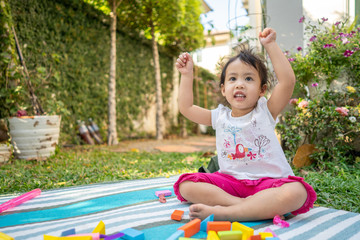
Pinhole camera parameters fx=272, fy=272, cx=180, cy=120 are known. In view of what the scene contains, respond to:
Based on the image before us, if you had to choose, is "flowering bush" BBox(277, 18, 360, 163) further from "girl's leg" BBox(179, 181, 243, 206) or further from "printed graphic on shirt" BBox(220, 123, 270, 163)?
"girl's leg" BBox(179, 181, 243, 206)

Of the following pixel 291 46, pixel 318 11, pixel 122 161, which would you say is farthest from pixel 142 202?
pixel 318 11

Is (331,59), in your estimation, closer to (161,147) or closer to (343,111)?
(343,111)

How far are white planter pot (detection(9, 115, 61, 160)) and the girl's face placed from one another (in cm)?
293

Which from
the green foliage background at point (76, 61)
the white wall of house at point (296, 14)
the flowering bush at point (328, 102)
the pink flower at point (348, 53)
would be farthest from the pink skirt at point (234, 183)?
the green foliage background at point (76, 61)

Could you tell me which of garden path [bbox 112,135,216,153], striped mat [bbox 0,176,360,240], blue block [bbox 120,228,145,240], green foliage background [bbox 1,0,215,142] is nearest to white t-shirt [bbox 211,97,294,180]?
striped mat [bbox 0,176,360,240]

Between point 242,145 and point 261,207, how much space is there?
1.51 feet

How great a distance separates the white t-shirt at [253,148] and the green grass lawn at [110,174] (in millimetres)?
537

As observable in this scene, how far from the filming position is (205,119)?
6.66 feet

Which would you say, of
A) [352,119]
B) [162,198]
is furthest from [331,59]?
[162,198]

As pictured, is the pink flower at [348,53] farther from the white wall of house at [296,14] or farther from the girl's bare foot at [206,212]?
the girl's bare foot at [206,212]

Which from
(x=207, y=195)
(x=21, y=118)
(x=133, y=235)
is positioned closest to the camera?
(x=133, y=235)

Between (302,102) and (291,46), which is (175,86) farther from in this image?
(302,102)

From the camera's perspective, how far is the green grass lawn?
6.89ft

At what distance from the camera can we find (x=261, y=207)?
1443 millimetres
